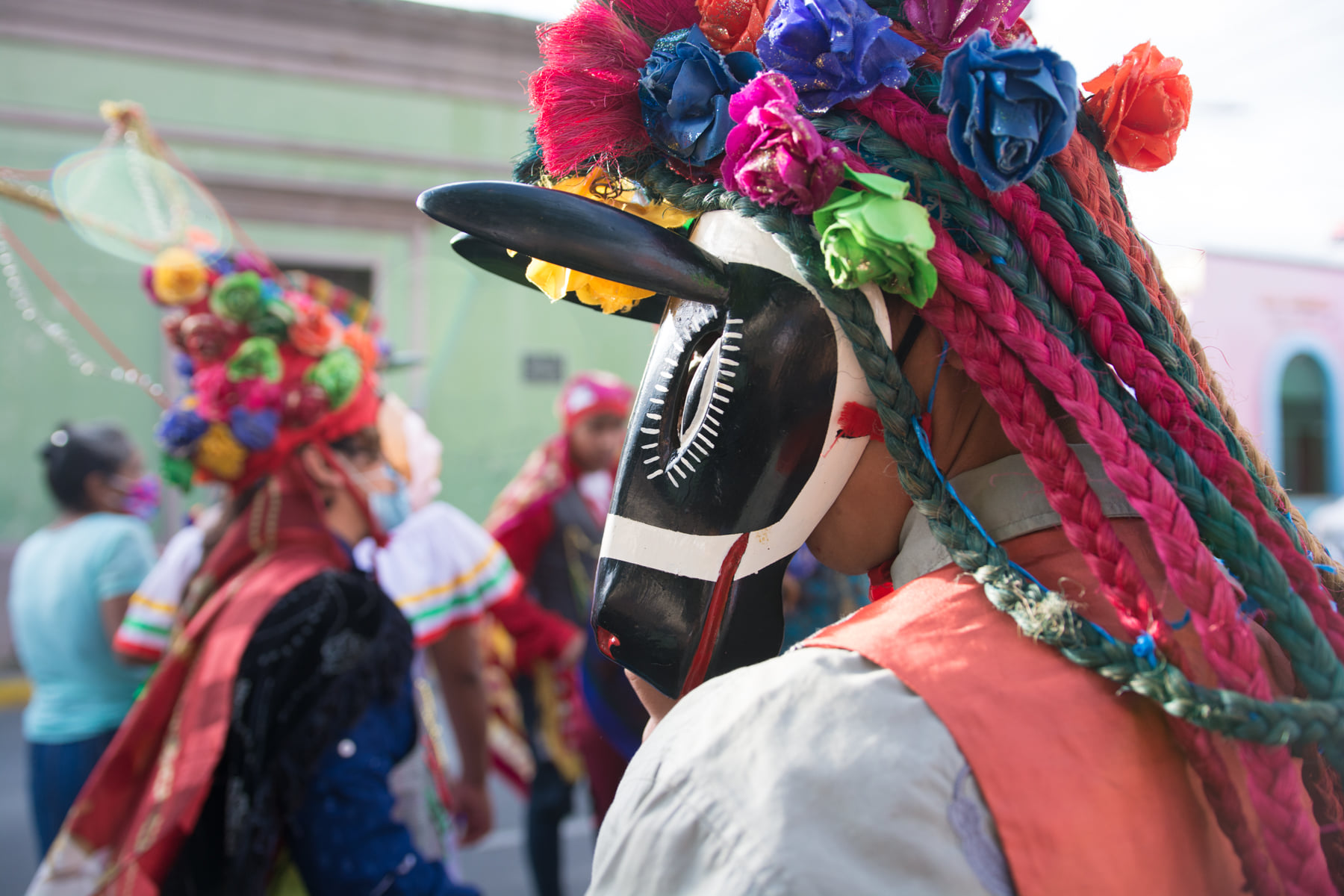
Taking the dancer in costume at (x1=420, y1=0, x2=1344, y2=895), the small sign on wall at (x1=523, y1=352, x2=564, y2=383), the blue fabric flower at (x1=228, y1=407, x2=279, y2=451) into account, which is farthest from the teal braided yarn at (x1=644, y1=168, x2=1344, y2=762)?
the small sign on wall at (x1=523, y1=352, x2=564, y2=383)

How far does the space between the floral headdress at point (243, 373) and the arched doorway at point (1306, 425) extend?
14.2 m

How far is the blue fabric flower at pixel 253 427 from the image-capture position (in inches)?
109

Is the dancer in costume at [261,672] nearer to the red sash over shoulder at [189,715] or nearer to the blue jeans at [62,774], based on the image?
the red sash over shoulder at [189,715]

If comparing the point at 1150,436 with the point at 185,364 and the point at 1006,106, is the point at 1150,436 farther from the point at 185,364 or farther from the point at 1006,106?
the point at 185,364

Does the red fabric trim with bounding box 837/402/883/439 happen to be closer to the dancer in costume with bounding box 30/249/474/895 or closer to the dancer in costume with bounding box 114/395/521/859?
the dancer in costume with bounding box 30/249/474/895

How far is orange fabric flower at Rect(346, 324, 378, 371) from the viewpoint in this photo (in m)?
3.25

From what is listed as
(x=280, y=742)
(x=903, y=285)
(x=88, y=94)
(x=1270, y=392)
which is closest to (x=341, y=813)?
(x=280, y=742)

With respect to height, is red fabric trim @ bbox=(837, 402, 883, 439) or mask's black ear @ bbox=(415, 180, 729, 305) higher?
mask's black ear @ bbox=(415, 180, 729, 305)

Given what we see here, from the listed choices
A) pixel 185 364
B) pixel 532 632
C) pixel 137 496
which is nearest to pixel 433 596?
pixel 532 632

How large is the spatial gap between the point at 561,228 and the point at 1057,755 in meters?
0.65

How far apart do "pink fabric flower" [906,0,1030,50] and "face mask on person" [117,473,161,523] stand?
12.4 feet

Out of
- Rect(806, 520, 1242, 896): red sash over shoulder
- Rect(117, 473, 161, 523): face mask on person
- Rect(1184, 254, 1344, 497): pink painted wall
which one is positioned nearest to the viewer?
Rect(806, 520, 1242, 896): red sash over shoulder

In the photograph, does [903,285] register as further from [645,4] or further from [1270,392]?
[1270,392]

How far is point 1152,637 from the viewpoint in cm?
79
